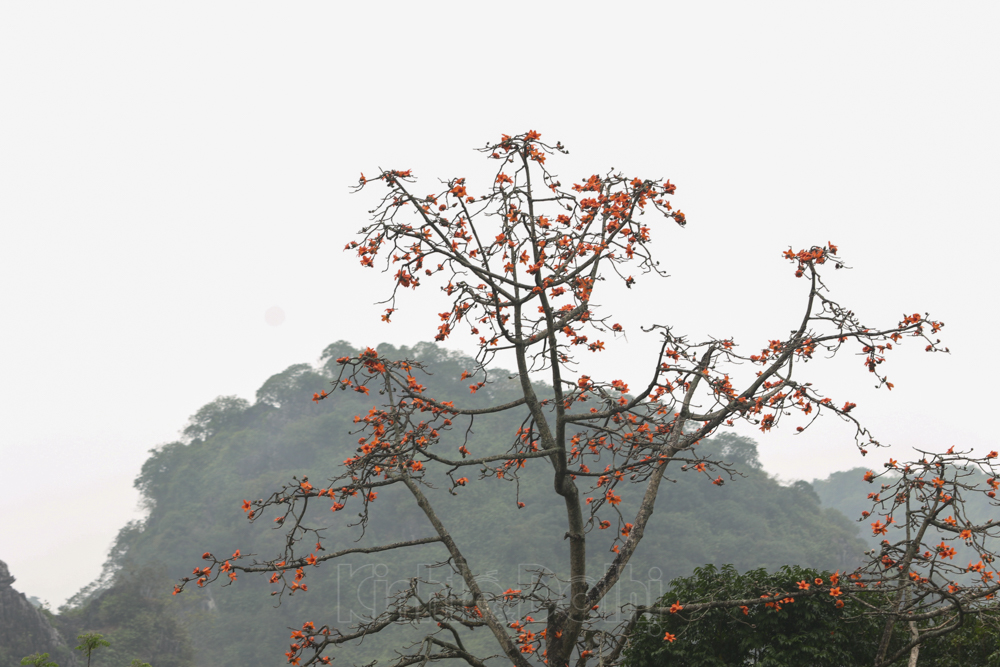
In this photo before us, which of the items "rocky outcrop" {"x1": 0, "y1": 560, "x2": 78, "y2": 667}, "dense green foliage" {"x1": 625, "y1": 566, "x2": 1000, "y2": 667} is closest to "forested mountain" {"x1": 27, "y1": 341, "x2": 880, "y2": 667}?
"rocky outcrop" {"x1": 0, "y1": 560, "x2": 78, "y2": 667}

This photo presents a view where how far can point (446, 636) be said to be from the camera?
118 ft

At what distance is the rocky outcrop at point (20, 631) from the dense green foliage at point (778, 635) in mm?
26550

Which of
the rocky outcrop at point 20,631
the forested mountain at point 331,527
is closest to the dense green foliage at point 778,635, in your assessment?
the rocky outcrop at point 20,631

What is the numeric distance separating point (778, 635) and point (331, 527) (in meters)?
38.7

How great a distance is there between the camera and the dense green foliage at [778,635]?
19.5ft

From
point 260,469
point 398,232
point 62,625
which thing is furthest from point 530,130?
point 260,469

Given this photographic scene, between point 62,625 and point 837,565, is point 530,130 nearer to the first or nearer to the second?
point 62,625

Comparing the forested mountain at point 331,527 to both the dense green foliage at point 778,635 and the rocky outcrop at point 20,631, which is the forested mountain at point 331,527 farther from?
the dense green foliage at point 778,635

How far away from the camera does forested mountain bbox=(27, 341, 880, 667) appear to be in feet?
121

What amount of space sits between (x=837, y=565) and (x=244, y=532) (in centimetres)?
3963

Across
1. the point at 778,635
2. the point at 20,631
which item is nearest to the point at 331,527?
the point at 20,631

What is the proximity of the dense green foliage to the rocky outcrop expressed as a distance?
26550 mm

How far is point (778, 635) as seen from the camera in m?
6.02

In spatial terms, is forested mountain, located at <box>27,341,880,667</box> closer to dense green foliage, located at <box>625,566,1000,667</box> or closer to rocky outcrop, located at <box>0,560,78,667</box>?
rocky outcrop, located at <box>0,560,78,667</box>
